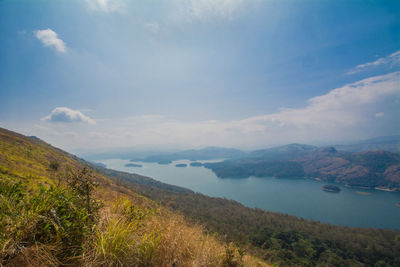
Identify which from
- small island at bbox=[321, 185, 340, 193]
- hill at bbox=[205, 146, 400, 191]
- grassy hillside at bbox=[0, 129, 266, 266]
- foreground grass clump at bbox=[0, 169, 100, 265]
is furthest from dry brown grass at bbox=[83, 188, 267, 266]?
hill at bbox=[205, 146, 400, 191]

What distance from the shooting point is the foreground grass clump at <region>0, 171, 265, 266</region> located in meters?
1.71

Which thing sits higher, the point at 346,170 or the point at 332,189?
the point at 346,170

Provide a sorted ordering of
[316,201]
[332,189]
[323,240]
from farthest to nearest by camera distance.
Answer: [332,189] → [316,201] → [323,240]

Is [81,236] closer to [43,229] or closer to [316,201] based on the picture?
[43,229]

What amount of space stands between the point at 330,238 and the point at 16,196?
50805 mm

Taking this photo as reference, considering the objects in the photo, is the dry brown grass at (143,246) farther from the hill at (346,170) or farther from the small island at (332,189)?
the hill at (346,170)

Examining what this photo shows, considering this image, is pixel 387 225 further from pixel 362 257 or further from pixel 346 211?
pixel 362 257

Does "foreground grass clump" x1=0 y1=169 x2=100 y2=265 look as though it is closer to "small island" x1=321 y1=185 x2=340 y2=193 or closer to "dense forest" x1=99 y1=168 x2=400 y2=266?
"dense forest" x1=99 y1=168 x2=400 y2=266

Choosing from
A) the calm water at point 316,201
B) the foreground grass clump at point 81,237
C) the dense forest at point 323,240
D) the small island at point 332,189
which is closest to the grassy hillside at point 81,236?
the foreground grass clump at point 81,237

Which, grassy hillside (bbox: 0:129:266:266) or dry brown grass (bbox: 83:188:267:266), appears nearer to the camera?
grassy hillside (bbox: 0:129:266:266)

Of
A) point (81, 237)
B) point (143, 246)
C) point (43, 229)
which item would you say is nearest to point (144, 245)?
point (143, 246)

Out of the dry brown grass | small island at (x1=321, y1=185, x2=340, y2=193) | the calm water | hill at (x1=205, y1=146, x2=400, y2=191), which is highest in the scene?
the dry brown grass

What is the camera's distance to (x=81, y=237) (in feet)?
6.76

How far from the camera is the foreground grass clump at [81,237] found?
171cm
